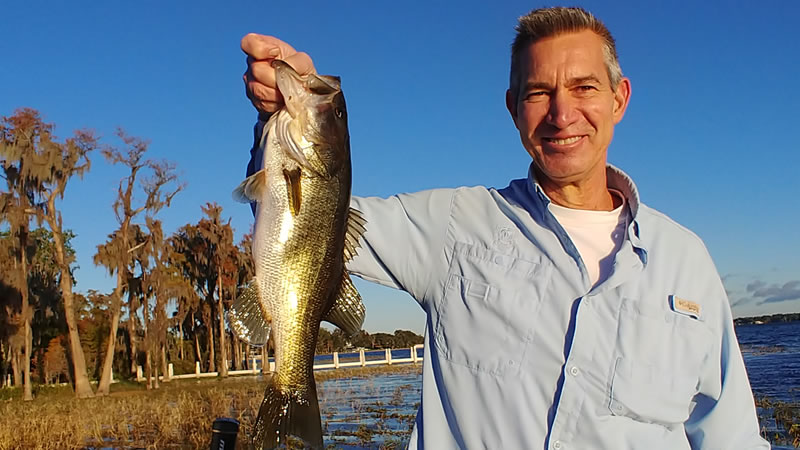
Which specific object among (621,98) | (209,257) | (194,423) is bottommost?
(194,423)

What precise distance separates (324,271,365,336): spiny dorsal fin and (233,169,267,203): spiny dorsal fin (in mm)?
461

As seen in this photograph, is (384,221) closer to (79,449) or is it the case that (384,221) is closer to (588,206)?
(588,206)

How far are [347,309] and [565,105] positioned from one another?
115 cm

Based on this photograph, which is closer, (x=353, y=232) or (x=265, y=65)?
(x=265, y=65)

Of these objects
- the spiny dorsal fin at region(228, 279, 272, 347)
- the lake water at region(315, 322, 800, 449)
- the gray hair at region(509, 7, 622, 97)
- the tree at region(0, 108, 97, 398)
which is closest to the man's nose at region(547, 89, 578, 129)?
the gray hair at region(509, 7, 622, 97)

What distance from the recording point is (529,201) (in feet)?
9.18

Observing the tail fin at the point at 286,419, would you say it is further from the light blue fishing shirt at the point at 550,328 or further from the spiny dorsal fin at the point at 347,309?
the light blue fishing shirt at the point at 550,328

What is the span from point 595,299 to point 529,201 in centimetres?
51

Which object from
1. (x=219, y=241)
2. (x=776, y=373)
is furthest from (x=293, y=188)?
(x=219, y=241)

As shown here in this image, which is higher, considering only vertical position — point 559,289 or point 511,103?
point 511,103

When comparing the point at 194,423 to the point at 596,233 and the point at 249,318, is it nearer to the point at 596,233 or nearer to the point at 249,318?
the point at 249,318

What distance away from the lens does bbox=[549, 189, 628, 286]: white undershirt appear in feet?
8.86

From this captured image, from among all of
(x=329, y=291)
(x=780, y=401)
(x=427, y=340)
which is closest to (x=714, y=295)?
(x=427, y=340)

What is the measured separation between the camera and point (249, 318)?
2537 mm
